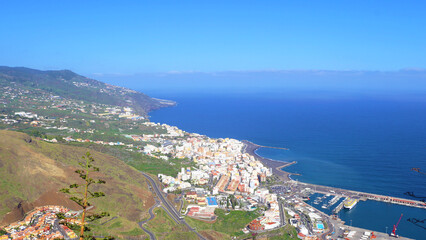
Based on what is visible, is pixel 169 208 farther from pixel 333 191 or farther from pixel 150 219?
pixel 333 191

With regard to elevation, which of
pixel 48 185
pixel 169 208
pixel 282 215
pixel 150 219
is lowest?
pixel 282 215

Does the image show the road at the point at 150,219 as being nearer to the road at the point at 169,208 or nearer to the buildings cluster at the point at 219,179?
the road at the point at 169,208

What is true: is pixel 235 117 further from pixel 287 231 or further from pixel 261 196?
pixel 287 231

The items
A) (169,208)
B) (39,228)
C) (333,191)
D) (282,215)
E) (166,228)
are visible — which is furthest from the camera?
(333,191)

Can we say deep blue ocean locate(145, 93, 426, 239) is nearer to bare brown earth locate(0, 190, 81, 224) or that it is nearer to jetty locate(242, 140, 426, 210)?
jetty locate(242, 140, 426, 210)

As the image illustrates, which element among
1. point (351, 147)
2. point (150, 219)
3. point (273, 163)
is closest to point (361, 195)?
point (273, 163)

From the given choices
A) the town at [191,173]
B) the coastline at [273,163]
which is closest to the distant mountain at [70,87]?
the town at [191,173]

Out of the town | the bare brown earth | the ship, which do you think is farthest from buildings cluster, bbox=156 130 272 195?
the bare brown earth
